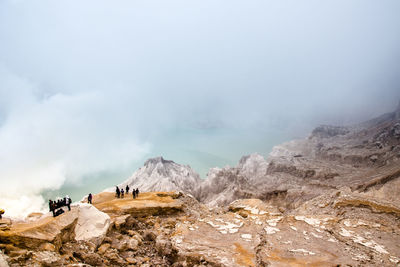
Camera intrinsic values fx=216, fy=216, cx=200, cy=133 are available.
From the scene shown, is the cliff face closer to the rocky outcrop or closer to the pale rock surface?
the pale rock surface

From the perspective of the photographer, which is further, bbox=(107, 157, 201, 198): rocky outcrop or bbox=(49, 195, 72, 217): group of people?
bbox=(107, 157, 201, 198): rocky outcrop

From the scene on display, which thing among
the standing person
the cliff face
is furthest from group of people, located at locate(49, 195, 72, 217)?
the cliff face

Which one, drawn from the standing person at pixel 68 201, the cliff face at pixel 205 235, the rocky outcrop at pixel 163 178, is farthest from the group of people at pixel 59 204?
the rocky outcrop at pixel 163 178

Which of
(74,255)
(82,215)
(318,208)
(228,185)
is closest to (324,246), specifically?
(318,208)

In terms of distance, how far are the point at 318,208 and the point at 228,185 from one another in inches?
1683

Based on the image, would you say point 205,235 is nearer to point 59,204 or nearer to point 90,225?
point 90,225

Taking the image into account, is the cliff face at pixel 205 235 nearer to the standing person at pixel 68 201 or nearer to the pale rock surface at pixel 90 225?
the pale rock surface at pixel 90 225

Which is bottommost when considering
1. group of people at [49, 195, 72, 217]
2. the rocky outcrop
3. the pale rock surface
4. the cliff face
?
the cliff face

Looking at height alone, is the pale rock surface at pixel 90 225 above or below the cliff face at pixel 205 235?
above

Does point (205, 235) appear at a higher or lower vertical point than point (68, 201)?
lower

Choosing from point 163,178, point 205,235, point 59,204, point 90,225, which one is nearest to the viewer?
point 90,225

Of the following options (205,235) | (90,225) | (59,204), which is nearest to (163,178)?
(59,204)

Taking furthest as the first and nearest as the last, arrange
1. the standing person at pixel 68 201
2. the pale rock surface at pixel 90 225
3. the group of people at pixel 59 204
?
the standing person at pixel 68 201 → the group of people at pixel 59 204 → the pale rock surface at pixel 90 225

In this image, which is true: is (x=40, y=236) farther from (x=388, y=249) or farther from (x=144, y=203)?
(x=388, y=249)
